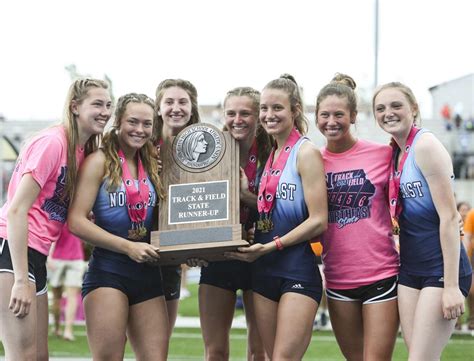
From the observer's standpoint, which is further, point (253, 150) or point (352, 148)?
point (253, 150)

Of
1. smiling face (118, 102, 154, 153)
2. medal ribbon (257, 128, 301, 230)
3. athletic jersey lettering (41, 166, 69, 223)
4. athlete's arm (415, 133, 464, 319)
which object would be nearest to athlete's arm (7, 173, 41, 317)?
athletic jersey lettering (41, 166, 69, 223)

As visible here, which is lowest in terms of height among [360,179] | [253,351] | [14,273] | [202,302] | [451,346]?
[451,346]

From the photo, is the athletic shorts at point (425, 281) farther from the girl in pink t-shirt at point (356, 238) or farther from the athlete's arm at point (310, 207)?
the athlete's arm at point (310, 207)

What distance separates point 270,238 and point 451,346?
18.6 feet

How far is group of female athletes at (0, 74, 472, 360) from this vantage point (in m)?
4.62

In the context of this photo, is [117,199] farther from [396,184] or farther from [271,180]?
[396,184]

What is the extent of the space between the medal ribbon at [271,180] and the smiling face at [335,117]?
176mm

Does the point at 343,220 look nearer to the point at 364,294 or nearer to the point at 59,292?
the point at 364,294

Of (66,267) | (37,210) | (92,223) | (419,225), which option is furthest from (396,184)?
(66,267)

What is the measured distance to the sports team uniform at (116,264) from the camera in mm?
4914

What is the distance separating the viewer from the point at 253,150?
5.50m

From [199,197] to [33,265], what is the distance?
1.02m

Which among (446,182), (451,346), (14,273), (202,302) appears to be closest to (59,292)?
(451,346)

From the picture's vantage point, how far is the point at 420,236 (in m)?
4.74
